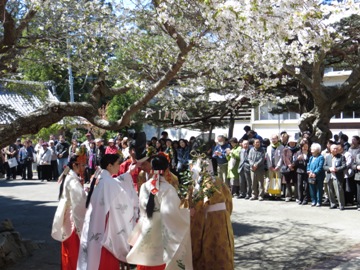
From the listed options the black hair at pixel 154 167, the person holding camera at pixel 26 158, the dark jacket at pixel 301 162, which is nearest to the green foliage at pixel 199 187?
the black hair at pixel 154 167

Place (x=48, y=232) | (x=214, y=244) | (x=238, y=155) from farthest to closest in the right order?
(x=238, y=155) → (x=48, y=232) → (x=214, y=244)

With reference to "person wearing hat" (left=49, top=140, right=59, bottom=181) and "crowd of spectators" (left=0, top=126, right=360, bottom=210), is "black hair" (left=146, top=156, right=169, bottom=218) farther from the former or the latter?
"person wearing hat" (left=49, top=140, right=59, bottom=181)

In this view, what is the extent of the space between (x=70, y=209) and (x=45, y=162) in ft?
47.6

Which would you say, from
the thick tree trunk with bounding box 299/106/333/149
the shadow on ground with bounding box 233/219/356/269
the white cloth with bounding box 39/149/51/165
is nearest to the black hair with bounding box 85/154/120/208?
the shadow on ground with bounding box 233/219/356/269

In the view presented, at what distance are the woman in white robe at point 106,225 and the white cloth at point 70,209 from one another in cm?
45

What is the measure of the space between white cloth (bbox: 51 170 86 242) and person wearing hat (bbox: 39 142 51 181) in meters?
14.3

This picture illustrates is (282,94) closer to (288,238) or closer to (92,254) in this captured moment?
(288,238)

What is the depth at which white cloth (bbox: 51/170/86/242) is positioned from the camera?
685 centimetres

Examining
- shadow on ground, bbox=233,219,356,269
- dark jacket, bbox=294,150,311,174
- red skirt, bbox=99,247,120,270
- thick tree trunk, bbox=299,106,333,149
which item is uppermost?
thick tree trunk, bbox=299,106,333,149

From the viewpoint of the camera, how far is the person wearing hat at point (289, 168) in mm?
13805

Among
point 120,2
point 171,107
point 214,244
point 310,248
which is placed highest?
point 120,2

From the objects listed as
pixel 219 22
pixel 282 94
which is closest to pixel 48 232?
pixel 219 22

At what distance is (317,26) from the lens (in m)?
6.59

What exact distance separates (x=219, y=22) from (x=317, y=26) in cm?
132
